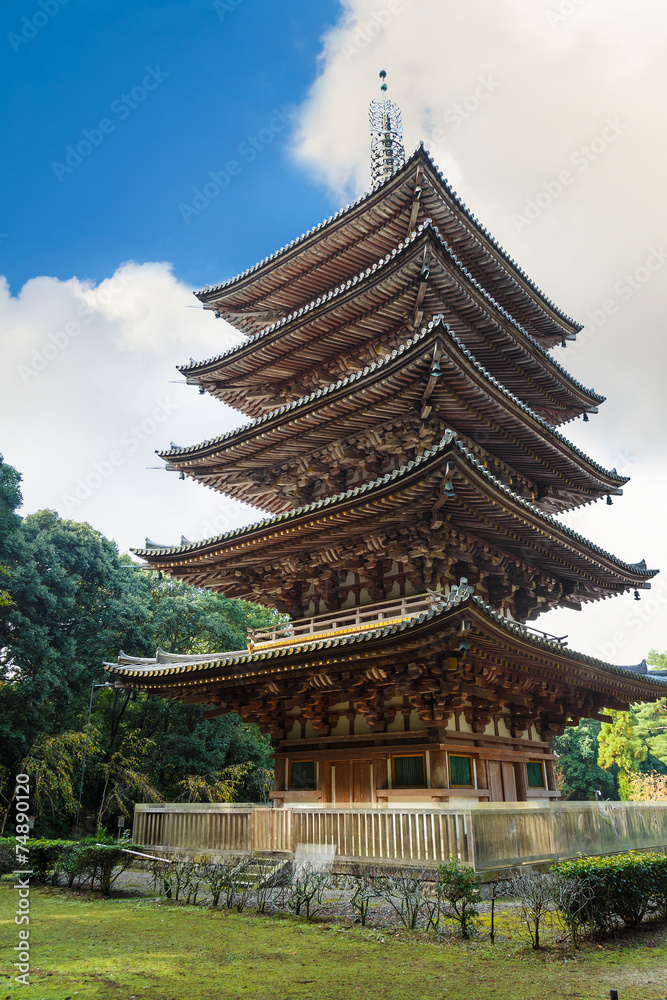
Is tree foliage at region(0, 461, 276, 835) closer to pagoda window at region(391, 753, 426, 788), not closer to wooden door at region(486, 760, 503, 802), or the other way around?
pagoda window at region(391, 753, 426, 788)

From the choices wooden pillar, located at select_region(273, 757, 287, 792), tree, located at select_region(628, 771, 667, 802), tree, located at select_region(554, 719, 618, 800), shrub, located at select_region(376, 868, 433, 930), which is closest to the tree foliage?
wooden pillar, located at select_region(273, 757, 287, 792)

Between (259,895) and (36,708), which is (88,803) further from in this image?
(259,895)

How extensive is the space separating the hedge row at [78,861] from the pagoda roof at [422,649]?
3.68 meters

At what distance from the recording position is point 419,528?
1444cm

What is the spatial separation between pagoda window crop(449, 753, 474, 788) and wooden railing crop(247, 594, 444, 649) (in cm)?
311

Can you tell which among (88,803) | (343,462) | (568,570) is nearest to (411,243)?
(343,462)

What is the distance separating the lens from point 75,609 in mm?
32531

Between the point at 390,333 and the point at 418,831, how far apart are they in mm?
12072

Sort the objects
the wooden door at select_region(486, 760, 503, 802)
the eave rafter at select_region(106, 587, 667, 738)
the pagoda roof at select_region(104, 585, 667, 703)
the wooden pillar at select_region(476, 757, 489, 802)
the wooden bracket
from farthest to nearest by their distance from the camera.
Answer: the wooden bracket < the wooden door at select_region(486, 760, 503, 802) < the wooden pillar at select_region(476, 757, 489, 802) < the eave rafter at select_region(106, 587, 667, 738) < the pagoda roof at select_region(104, 585, 667, 703)

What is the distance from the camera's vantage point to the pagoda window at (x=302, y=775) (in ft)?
50.8

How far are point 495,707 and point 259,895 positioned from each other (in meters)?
6.33

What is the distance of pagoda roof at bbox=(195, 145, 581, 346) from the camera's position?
17.8 m

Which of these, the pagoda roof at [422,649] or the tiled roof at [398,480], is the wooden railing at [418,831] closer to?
the pagoda roof at [422,649]

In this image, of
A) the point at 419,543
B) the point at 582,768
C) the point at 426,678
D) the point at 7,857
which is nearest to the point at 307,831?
the point at 426,678
